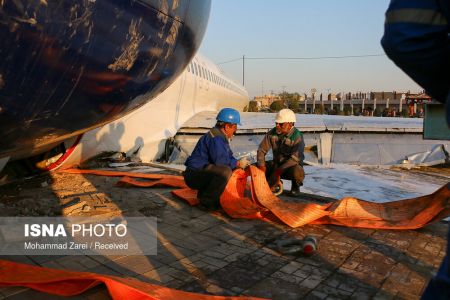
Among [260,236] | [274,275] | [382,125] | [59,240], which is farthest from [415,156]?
[59,240]

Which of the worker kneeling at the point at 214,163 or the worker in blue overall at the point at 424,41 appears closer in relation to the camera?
the worker in blue overall at the point at 424,41

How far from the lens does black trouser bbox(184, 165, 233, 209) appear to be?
4648 mm

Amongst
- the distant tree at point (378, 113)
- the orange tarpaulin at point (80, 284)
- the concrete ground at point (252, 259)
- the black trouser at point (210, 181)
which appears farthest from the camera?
the distant tree at point (378, 113)

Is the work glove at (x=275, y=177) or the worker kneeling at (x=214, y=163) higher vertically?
the worker kneeling at (x=214, y=163)

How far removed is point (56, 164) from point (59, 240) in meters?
3.01

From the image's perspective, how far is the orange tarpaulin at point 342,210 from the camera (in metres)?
4.10

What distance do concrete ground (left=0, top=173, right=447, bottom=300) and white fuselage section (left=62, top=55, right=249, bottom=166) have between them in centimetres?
236

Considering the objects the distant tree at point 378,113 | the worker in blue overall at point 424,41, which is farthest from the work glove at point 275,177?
the distant tree at point 378,113

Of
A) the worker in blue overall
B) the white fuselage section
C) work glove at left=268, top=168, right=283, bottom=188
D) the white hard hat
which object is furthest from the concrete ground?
the white fuselage section

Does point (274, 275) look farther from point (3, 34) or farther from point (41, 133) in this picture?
point (3, 34)

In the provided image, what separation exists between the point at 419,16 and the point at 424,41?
7cm

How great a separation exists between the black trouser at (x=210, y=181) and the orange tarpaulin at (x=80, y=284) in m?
2.06

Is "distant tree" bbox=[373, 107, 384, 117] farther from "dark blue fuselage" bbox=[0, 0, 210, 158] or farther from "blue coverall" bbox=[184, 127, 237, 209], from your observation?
"dark blue fuselage" bbox=[0, 0, 210, 158]

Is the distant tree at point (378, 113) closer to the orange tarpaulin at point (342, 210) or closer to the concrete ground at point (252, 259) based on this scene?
the orange tarpaulin at point (342, 210)
